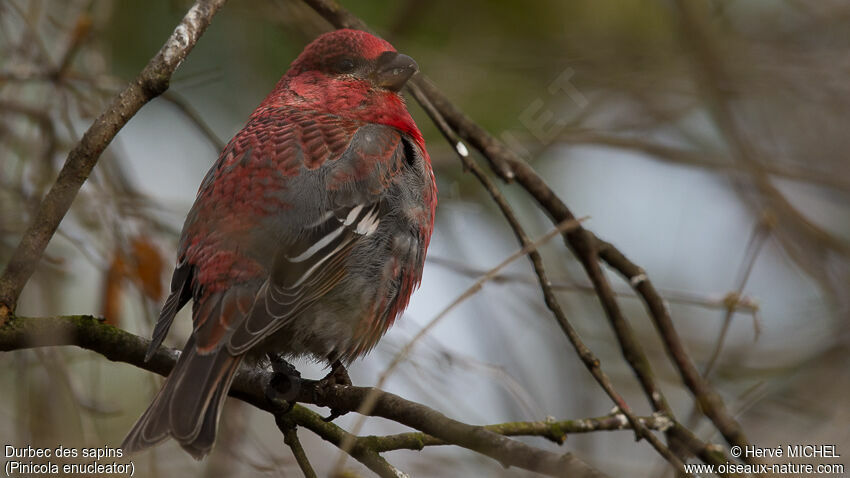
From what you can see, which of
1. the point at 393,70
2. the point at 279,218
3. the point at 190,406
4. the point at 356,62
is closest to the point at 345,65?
the point at 356,62

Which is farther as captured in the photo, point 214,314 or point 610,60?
point 610,60

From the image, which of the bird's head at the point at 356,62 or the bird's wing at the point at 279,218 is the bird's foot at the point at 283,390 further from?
the bird's head at the point at 356,62

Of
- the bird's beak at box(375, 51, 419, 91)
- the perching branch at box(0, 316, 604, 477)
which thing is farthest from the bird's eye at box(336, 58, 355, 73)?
the perching branch at box(0, 316, 604, 477)

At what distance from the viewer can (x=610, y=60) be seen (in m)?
5.96

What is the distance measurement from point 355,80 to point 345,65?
0.08m

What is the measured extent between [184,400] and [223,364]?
8.2 inches

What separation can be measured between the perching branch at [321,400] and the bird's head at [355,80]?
1.36 m

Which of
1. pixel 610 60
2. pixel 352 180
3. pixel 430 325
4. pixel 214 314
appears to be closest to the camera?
pixel 430 325

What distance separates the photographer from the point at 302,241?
3.33m

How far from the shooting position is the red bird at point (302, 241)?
296cm

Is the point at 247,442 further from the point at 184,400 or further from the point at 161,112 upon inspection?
the point at 161,112

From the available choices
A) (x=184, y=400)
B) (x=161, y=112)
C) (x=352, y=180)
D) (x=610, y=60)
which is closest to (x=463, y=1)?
(x=610, y=60)

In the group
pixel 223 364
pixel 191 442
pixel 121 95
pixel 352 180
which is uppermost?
pixel 352 180

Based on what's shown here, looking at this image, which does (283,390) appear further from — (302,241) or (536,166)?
(536,166)
